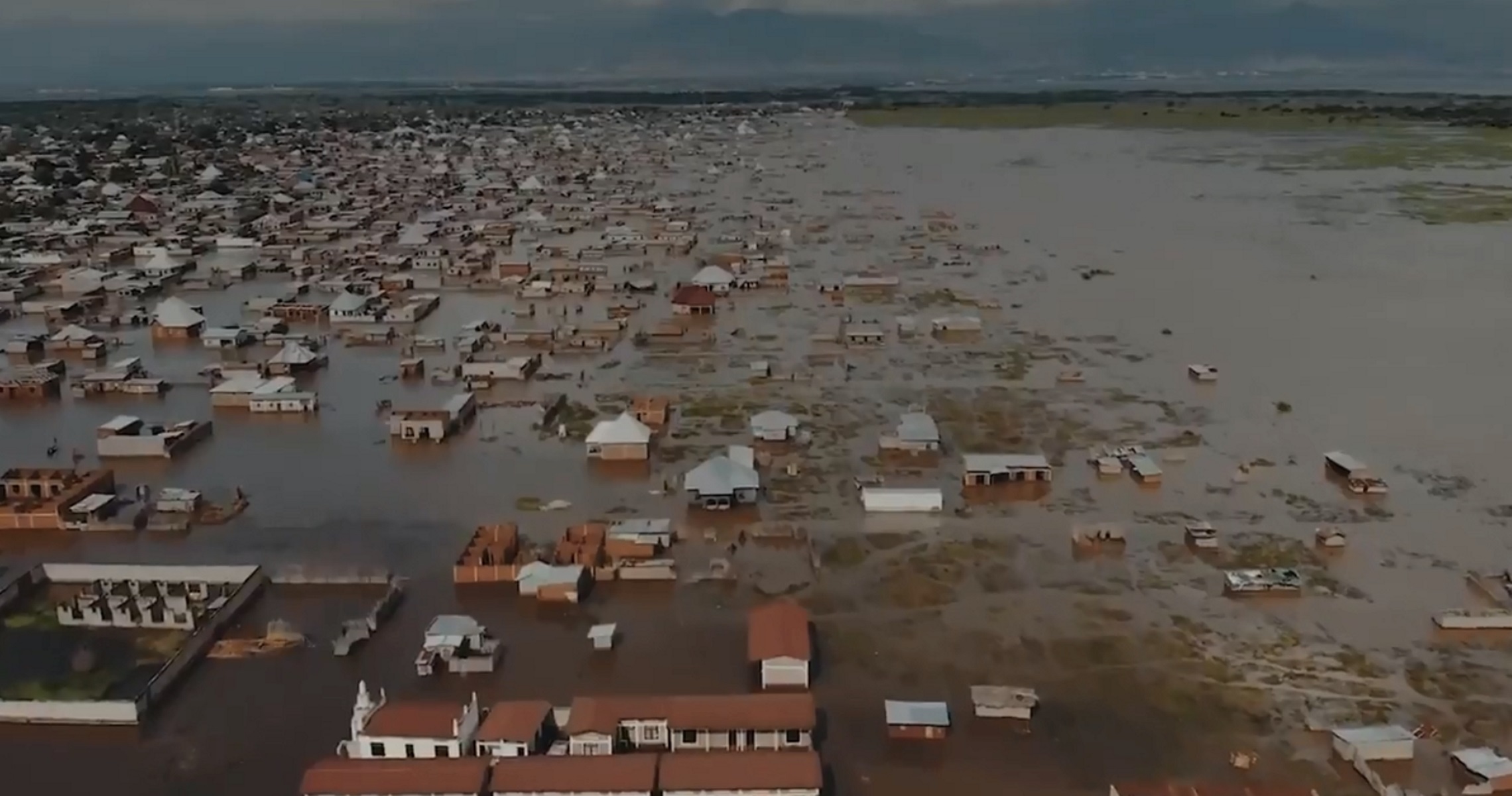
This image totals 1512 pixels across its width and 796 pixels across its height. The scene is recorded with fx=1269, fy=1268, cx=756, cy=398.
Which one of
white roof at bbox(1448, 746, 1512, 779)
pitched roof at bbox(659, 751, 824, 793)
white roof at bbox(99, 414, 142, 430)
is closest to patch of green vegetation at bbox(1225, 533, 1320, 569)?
white roof at bbox(1448, 746, 1512, 779)

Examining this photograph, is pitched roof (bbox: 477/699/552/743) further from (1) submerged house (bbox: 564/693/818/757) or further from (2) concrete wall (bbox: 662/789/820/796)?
(2) concrete wall (bbox: 662/789/820/796)

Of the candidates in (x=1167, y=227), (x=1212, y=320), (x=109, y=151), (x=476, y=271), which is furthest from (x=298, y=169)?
(x=1212, y=320)

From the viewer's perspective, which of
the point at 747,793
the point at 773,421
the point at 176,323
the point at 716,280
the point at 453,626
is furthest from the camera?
the point at 716,280

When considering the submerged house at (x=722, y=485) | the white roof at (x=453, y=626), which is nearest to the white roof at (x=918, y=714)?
the white roof at (x=453, y=626)

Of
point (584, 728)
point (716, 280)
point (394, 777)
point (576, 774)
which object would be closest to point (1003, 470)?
point (584, 728)

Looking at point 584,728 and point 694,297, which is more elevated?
point 694,297

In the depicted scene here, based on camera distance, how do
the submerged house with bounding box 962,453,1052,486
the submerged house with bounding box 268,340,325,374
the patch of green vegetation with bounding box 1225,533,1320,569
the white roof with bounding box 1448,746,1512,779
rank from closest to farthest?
the white roof with bounding box 1448,746,1512,779 → the patch of green vegetation with bounding box 1225,533,1320,569 → the submerged house with bounding box 962,453,1052,486 → the submerged house with bounding box 268,340,325,374

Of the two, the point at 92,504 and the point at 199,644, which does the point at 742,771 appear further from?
the point at 92,504
